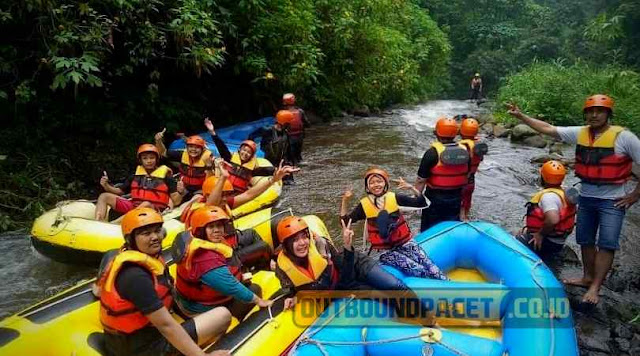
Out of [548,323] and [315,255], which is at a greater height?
[315,255]

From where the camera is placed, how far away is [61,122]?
703 cm

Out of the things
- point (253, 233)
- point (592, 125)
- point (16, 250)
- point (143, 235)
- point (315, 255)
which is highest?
point (592, 125)

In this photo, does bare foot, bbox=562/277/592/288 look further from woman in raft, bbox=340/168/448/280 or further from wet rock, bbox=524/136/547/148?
wet rock, bbox=524/136/547/148

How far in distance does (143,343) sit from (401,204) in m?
2.21

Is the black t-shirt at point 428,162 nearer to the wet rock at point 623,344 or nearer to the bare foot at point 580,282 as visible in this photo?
the bare foot at point 580,282

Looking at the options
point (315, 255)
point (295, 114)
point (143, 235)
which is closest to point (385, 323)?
point (315, 255)

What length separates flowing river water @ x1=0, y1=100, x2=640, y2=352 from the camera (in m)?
4.50

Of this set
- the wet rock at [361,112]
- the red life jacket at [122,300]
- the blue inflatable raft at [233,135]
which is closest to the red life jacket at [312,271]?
the red life jacket at [122,300]

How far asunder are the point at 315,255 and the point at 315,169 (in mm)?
5240

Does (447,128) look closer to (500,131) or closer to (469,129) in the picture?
(469,129)

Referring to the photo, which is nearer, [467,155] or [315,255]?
[315,255]

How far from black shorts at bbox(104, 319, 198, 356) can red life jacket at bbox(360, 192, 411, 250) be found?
61.6 inches

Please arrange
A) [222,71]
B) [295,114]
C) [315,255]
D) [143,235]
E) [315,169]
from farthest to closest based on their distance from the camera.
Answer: [222,71] → [315,169] → [295,114] → [315,255] → [143,235]

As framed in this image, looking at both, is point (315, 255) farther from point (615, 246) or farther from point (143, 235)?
point (615, 246)
